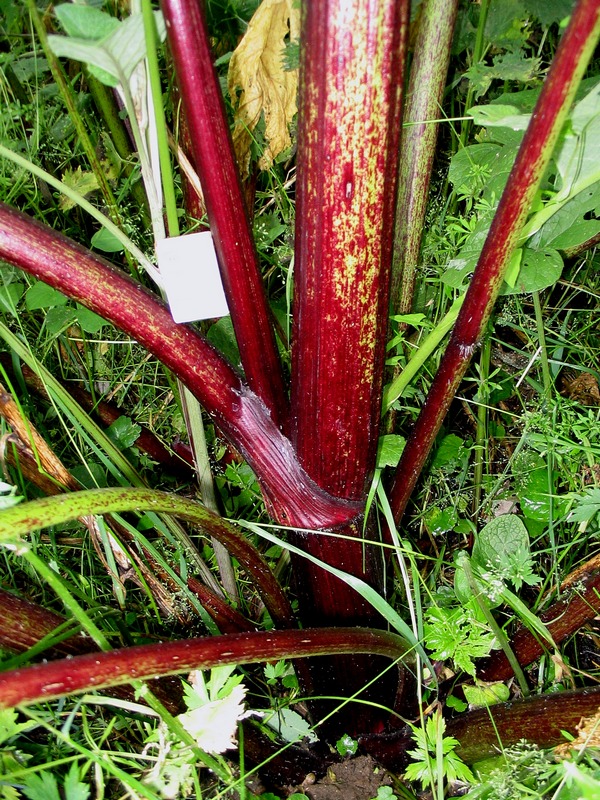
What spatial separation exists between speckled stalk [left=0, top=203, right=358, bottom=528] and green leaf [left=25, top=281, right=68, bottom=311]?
0.40 m

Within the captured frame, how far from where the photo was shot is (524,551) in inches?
40.1

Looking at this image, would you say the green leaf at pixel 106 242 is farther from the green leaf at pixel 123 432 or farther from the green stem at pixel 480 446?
the green stem at pixel 480 446

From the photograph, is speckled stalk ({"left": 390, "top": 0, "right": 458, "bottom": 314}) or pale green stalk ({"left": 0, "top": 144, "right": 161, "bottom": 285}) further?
speckled stalk ({"left": 390, "top": 0, "right": 458, "bottom": 314})

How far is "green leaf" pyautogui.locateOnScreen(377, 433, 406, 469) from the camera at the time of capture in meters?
0.98

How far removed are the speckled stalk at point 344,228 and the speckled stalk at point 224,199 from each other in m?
0.05

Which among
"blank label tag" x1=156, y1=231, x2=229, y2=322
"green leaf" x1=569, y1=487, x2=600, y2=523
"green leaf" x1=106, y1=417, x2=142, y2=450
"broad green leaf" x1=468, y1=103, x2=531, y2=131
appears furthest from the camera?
"green leaf" x1=106, y1=417, x2=142, y2=450

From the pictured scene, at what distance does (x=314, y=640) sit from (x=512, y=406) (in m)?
0.79

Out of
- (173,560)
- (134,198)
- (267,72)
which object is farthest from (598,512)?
(134,198)

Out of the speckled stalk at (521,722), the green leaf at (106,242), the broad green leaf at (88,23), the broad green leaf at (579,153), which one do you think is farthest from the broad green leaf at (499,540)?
the broad green leaf at (88,23)

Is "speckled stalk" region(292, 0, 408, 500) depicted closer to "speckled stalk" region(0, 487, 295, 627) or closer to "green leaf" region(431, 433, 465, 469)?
"speckled stalk" region(0, 487, 295, 627)

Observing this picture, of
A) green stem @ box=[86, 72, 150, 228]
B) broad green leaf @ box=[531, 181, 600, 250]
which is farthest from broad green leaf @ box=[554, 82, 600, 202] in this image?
green stem @ box=[86, 72, 150, 228]

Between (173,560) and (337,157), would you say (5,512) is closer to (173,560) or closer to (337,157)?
(337,157)

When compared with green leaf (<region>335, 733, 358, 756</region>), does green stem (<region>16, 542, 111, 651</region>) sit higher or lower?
higher

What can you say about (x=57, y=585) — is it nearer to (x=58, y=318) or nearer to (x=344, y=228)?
(x=344, y=228)
